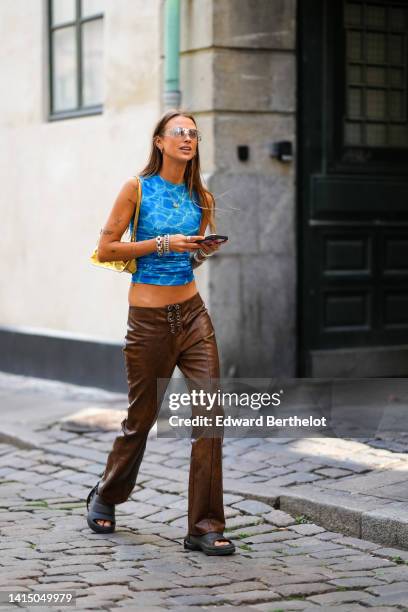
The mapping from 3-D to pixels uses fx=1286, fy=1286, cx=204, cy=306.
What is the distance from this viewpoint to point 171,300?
595 centimetres

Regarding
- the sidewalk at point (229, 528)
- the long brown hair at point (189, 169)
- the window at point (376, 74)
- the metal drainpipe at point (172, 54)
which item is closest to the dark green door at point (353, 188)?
the window at point (376, 74)

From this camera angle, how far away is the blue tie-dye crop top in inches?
233

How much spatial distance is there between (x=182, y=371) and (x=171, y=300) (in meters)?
0.34

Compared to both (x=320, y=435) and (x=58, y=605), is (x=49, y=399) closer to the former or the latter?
(x=320, y=435)

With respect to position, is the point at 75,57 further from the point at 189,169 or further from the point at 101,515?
the point at 101,515

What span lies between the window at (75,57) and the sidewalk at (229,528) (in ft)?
12.4

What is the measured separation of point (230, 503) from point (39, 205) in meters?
5.94

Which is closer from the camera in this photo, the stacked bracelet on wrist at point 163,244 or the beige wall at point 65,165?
the stacked bracelet on wrist at point 163,244

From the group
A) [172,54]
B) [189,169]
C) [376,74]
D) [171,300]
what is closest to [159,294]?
[171,300]

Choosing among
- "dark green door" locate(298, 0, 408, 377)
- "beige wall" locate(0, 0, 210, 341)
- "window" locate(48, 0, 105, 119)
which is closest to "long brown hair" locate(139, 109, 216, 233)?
"beige wall" locate(0, 0, 210, 341)

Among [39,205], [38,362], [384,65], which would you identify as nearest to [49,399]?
→ [38,362]

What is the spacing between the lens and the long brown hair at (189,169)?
5.97 metres

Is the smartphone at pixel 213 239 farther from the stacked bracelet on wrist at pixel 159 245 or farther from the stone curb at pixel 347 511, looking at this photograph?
the stone curb at pixel 347 511

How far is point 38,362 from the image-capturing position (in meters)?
12.1
